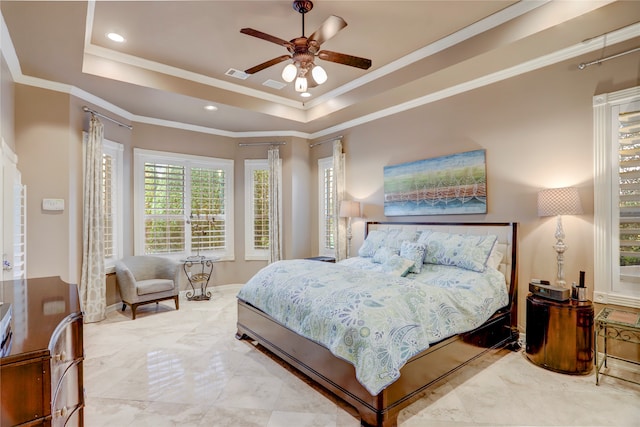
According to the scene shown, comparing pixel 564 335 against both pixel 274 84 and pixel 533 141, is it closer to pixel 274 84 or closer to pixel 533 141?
pixel 533 141

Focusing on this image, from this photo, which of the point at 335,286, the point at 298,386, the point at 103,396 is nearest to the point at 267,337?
the point at 298,386

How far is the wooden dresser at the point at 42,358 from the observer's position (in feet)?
3.36

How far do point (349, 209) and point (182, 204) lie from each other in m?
2.93

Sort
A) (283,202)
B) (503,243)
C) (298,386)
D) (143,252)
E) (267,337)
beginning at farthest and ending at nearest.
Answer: (283,202) → (143,252) → (503,243) → (267,337) → (298,386)

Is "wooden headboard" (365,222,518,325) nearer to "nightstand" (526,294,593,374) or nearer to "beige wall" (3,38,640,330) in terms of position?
"beige wall" (3,38,640,330)

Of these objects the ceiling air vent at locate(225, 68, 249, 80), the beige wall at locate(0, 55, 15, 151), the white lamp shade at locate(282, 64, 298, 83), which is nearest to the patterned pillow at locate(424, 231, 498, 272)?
the white lamp shade at locate(282, 64, 298, 83)

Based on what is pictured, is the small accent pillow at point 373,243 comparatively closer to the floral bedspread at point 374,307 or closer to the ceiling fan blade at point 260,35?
the floral bedspread at point 374,307

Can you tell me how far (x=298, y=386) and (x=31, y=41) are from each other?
153 inches

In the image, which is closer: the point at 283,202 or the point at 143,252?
the point at 143,252

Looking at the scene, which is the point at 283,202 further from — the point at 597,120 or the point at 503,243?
the point at 597,120

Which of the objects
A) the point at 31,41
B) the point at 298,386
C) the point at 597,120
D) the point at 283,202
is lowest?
the point at 298,386

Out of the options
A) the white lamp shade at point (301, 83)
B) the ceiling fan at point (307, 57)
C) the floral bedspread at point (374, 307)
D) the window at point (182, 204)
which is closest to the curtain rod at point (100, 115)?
the window at point (182, 204)

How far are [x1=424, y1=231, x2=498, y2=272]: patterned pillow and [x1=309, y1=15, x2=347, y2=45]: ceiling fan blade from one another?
2433 millimetres

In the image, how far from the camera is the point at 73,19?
2641mm
